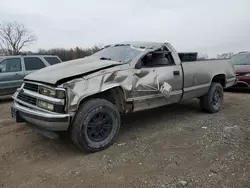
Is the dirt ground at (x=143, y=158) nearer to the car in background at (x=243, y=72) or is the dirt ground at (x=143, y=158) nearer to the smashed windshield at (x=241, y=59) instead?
the car in background at (x=243, y=72)

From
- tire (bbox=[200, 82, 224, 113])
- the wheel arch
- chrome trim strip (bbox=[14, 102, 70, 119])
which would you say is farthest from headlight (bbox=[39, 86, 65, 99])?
the wheel arch

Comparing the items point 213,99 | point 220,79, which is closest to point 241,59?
point 220,79

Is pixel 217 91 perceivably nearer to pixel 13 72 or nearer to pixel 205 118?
pixel 205 118

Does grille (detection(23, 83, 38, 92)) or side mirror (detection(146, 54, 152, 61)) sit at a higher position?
side mirror (detection(146, 54, 152, 61))

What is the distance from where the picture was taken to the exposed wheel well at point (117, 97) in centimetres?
396

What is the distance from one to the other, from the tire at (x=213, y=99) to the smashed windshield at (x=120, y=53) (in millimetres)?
2252

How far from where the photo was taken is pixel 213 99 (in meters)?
5.82

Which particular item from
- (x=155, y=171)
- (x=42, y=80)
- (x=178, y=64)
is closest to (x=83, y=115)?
(x=42, y=80)

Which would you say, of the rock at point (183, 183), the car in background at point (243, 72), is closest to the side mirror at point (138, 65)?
the rock at point (183, 183)

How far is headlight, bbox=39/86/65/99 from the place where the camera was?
3.32m

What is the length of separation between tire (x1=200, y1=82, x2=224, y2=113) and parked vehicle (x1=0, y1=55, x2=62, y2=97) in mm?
5770

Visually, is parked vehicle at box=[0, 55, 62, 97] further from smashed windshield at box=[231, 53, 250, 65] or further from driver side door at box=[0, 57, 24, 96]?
smashed windshield at box=[231, 53, 250, 65]

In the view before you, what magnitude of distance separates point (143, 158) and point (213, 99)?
3135 mm

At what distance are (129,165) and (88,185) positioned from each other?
2.20 ft
